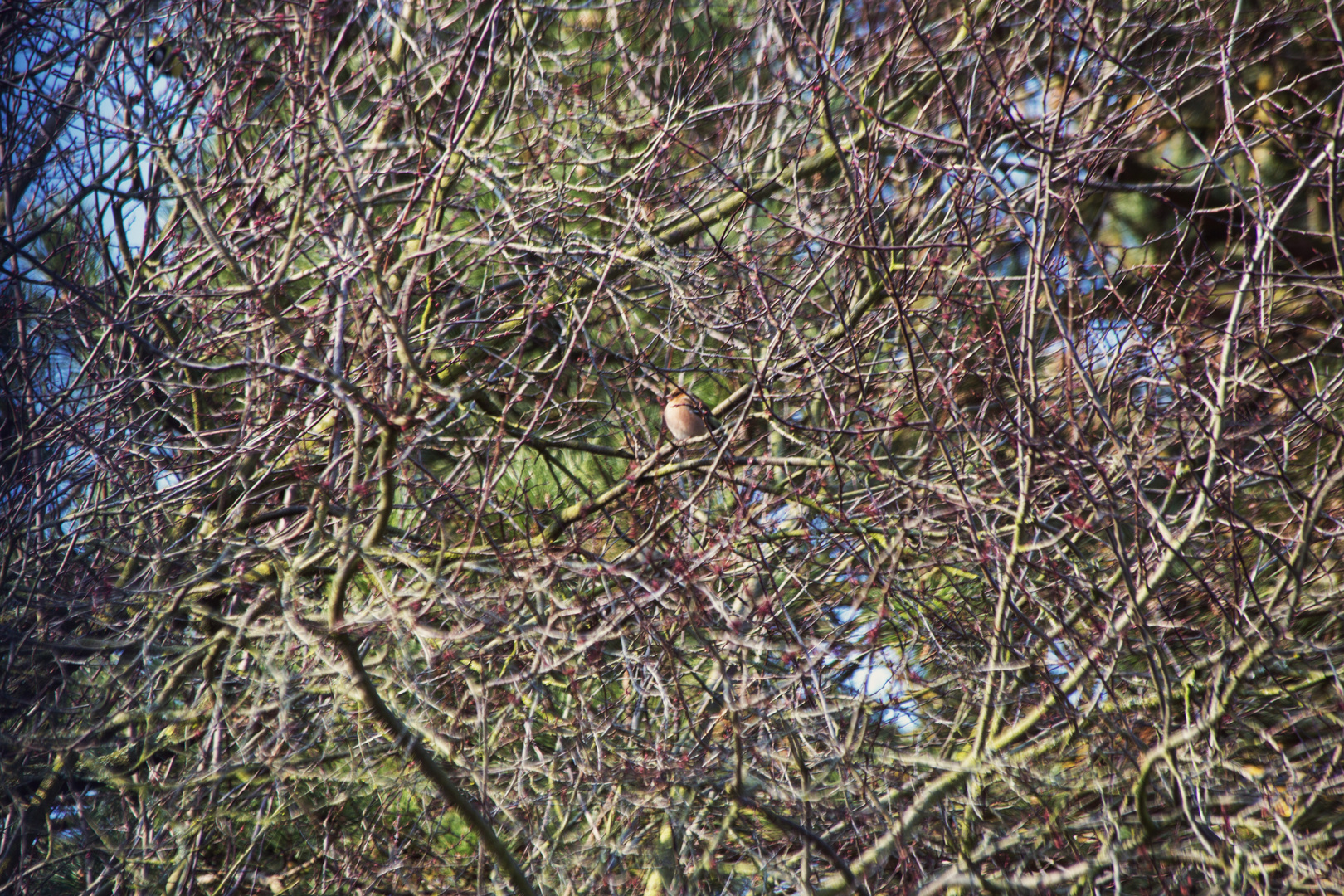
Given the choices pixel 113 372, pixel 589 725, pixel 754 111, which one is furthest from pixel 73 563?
pixel 754 111

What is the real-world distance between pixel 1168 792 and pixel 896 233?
2.36 m

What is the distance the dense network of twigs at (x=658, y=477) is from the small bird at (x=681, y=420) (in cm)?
15

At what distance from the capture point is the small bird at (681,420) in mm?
4555

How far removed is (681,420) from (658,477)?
779 mm

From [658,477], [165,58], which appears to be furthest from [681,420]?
[165,58]

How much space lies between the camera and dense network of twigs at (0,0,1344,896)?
3.22 metres

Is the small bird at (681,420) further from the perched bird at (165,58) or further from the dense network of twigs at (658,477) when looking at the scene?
the perched bird at (165,58)

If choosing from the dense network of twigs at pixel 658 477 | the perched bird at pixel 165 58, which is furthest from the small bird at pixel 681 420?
the perched bird at pixel 165 58

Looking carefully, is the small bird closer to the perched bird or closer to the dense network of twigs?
the dense network of twigs

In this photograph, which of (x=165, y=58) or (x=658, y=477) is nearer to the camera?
(x=658, y=477)

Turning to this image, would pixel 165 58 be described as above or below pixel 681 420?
above

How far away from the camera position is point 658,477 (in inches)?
160

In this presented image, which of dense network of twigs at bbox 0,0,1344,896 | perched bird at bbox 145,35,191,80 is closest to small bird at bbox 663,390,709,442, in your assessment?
dense network of twigs at bbox 0,0,1344,896

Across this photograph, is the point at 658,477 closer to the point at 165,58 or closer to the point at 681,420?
the point at 681,420
